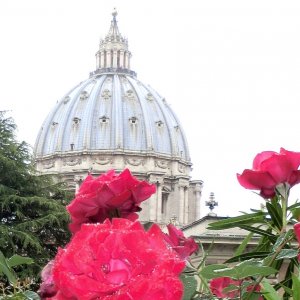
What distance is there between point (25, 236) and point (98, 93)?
51.7 m

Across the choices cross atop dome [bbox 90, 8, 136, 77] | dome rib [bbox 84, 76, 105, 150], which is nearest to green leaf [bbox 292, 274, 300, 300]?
dome rib [bbox 84, 76, 105, 150]

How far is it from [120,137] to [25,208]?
146ft

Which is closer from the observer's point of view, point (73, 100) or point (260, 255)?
point (260, 255)

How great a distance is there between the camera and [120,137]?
7069 centimetres

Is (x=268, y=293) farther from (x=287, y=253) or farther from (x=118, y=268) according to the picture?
(x=118, y=268)

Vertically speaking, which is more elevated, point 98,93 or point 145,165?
point 98,93

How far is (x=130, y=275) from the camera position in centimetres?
131

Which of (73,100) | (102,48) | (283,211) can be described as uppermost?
(102,48)

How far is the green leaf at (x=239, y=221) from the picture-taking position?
1.87 m

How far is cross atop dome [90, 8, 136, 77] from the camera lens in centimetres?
7725

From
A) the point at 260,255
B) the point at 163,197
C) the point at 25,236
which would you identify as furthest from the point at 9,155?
the point at 163,197

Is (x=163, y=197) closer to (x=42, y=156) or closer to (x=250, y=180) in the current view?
(x=42, y=156)

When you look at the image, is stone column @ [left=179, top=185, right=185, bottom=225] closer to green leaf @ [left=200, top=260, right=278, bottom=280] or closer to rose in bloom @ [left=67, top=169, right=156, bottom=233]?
rose in bloom @ [left=67, top=169, right=156, bottom=233]

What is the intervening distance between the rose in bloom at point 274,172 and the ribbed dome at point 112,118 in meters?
66.9
